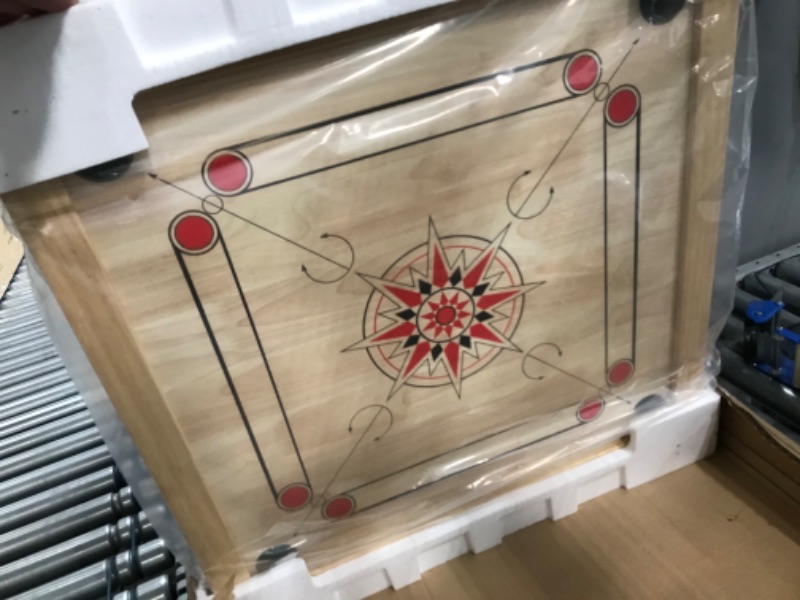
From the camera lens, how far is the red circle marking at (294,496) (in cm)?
77

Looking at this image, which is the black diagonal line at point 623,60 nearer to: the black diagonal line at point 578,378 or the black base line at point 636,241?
the black base line at point 636,241

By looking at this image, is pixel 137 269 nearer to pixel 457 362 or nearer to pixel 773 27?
pixel 457 362

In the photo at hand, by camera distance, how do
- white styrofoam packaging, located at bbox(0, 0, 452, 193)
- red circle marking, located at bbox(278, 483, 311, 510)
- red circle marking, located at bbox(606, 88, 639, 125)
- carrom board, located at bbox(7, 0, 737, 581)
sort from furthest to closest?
red circle marking, located at bbox(278, 483, 311, 510) → red circle marking, located at bbox(606, 88, 639, 125) → carrom board, located at bbox(7, 0, 737, 581) → white styrofoam packaging, located at bbox(0, 0, 452, 193)

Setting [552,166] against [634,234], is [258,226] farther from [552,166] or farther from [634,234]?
[634,234]

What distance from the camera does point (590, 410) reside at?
2.89 feet

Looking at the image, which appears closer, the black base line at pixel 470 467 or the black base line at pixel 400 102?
the black base line at pixel 400 102

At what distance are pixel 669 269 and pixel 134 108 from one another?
641mm

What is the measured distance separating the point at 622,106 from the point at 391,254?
292 mm

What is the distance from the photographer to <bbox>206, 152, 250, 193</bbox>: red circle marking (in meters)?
0.56

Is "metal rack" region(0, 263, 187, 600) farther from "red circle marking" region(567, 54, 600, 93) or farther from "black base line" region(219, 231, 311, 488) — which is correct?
"red circle marking" region(567, 54, 600, 93)

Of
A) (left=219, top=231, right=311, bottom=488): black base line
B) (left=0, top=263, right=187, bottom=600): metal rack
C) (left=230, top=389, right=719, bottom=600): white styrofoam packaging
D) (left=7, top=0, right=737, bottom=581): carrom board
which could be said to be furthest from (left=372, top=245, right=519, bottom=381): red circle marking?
(left=0, top=263, right=187, bottom=600): metal rack

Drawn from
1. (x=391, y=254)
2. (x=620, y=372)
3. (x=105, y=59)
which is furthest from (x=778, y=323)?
(x=105, y=59)

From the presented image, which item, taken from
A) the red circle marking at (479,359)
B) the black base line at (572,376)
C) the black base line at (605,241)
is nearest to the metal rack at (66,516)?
the red circle marking at (479,359)

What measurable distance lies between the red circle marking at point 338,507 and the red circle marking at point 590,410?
0.34 meters
